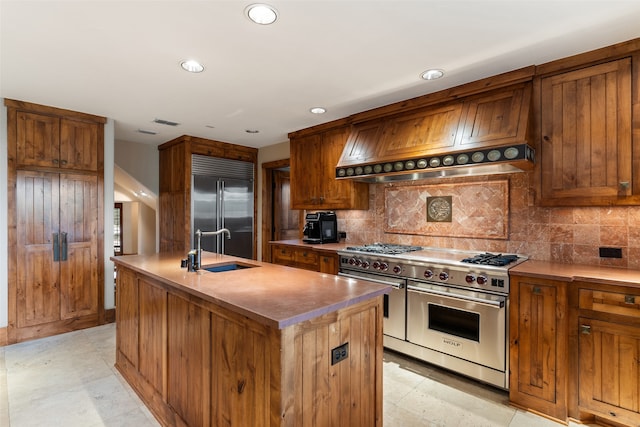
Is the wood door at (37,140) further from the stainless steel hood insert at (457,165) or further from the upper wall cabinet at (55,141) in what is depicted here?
the stainless steel hood insert at (457,165)

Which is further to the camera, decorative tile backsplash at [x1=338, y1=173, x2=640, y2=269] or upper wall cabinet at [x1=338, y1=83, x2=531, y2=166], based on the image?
upper wall cabinet at [x1=338, y1=83, x2=531, y2=166]

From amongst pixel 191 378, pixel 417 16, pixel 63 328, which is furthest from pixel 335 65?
pixel 63 328

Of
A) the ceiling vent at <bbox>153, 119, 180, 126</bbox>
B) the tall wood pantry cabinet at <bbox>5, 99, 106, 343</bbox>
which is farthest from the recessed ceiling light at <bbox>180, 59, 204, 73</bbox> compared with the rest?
the tall wood pantry cabinet at <bbox>5, 99, 106, 343</bbox>

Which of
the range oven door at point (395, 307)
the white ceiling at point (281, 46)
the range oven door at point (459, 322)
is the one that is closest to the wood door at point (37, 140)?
the white ceiling at point (281, 46)

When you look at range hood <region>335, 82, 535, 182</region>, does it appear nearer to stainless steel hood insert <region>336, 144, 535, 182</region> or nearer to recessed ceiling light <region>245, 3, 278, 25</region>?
stainless steel hood insert <region>336, 144, 535, 182</region>

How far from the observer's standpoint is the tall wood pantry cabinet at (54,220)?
3422 millimetres

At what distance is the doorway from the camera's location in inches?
225

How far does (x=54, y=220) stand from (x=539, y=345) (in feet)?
15.9

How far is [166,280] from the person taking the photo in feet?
6.41

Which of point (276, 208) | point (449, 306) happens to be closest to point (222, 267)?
point (449, 306)

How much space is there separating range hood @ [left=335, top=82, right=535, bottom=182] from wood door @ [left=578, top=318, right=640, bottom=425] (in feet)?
4.09

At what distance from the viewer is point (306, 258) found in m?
3.94

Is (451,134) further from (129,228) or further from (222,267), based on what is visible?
(129,228)

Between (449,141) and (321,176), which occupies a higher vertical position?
(449,141)
